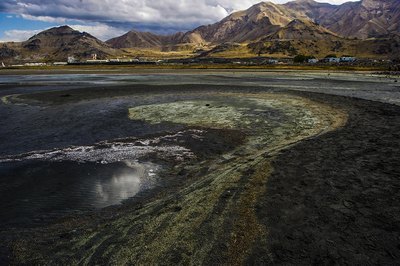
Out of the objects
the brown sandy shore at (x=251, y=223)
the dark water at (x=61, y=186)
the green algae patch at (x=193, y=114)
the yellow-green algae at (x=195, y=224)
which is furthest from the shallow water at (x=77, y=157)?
the yellow-green algae at (x=195, y=224)

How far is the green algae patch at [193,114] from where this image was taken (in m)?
22.9

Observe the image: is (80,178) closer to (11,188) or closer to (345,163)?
(11,188)

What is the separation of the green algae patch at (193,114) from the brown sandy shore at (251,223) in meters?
9.73

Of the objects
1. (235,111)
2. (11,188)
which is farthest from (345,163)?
(235,111)

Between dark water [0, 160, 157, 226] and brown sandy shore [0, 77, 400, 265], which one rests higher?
brown sandy shore [0, 77, 400, 265]

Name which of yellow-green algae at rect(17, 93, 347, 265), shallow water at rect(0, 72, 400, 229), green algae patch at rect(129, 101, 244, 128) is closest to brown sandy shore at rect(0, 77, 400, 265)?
yellow-green algae at rect(17, 93, 347, 265)

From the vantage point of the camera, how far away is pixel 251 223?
27.2ft

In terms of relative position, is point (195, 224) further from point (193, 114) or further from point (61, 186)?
point (193, 114)

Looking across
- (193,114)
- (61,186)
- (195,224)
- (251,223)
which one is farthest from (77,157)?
(193,114)

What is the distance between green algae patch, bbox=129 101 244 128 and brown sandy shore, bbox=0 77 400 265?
31.9 feet

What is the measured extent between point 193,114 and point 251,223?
18043 millimetres

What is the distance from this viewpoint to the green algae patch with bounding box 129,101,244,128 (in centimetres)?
2292

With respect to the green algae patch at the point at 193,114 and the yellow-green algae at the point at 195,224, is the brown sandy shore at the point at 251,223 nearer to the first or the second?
the yellow-green algae at the point at 195,224

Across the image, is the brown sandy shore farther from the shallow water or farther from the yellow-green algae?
the shallow water
